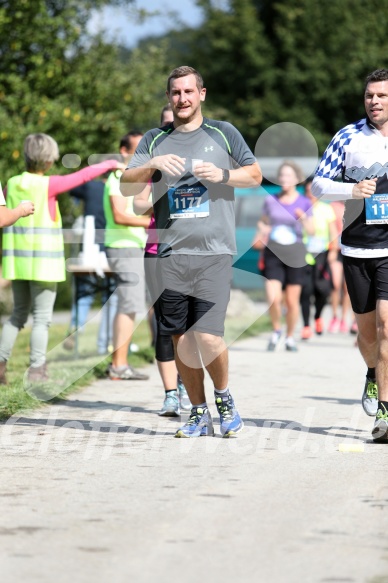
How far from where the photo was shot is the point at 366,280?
7.10 meters

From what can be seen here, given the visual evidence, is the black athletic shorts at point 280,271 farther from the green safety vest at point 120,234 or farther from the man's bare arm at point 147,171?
the man's bare arm at point 147,171

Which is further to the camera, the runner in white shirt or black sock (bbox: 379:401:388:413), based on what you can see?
the runner in white shirt

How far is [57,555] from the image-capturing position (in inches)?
166

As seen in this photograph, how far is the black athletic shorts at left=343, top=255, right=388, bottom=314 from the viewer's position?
6984mm

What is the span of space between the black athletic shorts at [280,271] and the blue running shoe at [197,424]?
6248 mm

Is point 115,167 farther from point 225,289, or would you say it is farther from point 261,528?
point 261,528

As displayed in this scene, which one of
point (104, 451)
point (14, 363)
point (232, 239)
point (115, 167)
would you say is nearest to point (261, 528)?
point (104, 451)

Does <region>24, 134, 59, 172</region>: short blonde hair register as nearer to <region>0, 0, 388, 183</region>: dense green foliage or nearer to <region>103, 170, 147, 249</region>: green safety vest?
<region>103, 170, 147, 249</region>: green safety vest

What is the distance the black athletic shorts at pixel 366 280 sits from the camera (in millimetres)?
6984

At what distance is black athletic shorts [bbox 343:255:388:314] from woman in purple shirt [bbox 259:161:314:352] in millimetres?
5606

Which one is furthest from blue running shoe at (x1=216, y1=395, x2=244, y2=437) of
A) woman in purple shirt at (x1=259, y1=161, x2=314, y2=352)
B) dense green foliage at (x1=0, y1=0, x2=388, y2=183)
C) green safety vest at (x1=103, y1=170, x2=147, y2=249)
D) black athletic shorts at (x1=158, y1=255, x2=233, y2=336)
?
dense green foliage at (x1=0, y1=0, x2=388, y2=183)

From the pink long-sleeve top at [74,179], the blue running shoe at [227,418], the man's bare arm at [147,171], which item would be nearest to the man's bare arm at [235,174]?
the man's bare arm at [147,171]

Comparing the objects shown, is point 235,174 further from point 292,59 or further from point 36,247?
point 292,59

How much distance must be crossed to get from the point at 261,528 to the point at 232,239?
2427mm
